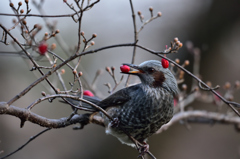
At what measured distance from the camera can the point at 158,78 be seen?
3.42 m

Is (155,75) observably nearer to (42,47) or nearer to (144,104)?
(144,104)

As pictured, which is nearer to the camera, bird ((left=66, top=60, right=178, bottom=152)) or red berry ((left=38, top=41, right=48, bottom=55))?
red berry ((left=38, top=41, right=48, bottom=55))

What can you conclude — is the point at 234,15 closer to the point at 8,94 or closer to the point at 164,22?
the point at 164,22

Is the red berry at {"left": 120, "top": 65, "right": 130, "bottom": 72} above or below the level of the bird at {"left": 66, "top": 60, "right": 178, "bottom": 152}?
above

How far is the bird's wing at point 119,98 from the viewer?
3.38 m

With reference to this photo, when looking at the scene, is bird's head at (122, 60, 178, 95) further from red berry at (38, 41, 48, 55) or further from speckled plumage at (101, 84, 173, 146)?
red berry at (38, 41, 48, 55)

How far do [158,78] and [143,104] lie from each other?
14.4 inches

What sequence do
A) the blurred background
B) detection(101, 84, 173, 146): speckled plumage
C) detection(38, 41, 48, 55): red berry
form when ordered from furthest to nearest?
1. the blurred background
2. detection(101, 84, 173, 146): speckled plumage
3. detection(38, 41, 48, 55): red berry

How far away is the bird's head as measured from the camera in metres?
3.38

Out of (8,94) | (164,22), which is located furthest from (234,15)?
(8,94)

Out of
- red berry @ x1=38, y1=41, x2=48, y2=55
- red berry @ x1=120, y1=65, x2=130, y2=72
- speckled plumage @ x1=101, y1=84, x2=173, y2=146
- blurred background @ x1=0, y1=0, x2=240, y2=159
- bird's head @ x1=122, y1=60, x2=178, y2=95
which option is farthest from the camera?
blurred background @ x1=0, y1=0, x2=240, y2=159

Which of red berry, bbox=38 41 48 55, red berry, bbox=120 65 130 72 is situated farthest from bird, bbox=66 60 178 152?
red berry, bbox=38 41 48 55

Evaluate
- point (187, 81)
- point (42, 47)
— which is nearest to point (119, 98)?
point (42, 47)

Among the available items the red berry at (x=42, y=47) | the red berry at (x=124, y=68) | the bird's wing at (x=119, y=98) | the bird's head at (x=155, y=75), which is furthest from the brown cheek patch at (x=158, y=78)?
the red berry at (x=42, y=47)
